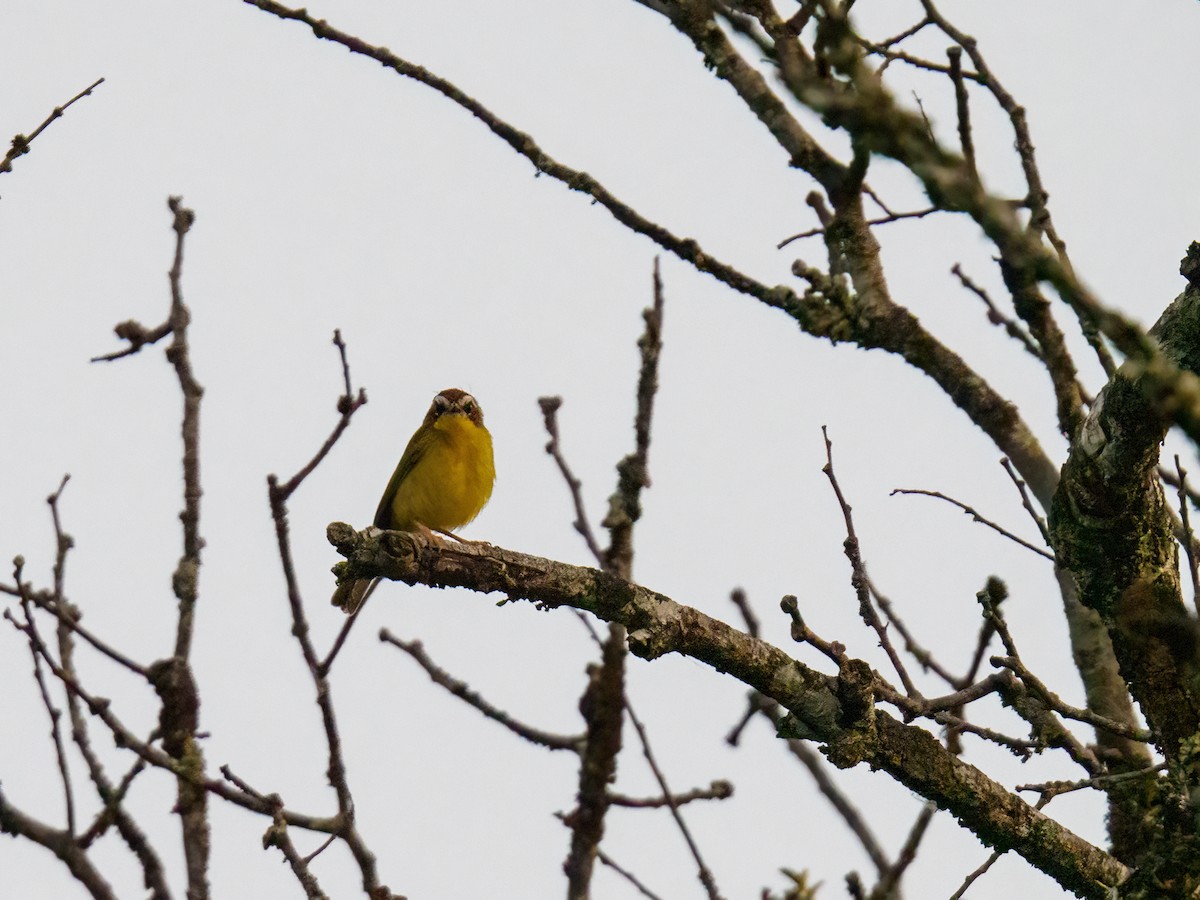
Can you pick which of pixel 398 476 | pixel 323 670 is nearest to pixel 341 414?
pixel 323 670

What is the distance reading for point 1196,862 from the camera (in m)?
3.23

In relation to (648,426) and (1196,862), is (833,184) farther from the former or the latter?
(1196,862)

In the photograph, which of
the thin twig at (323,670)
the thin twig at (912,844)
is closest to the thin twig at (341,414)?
the thin twig at (323,670)

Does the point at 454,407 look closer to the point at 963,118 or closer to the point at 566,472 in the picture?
the point at 566,472

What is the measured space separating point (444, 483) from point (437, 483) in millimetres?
37

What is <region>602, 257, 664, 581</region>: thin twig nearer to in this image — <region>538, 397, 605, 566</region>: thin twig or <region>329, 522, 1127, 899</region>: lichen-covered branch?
<region>538, 397, 605, 566</region>: thin twig

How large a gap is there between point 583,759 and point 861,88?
14.1 ft

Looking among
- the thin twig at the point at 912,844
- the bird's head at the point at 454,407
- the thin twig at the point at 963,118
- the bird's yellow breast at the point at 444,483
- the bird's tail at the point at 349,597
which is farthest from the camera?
the bird's head at the point at 454,407

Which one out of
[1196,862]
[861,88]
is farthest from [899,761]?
[861,88]

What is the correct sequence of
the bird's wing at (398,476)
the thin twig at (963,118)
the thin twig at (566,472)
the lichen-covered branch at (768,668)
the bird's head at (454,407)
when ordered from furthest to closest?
the bird's head at (454,407), the bird's wing at (398,476), the thin twig at (566,472), the lichen-covered branch at (768,668), the thin twig at (963,118)

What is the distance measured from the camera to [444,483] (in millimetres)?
7273

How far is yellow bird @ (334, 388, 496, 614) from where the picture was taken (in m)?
7.29

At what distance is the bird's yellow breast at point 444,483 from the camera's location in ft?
24.0

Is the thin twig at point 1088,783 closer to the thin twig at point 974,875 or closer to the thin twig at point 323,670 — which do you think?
the thin twig at point 974,875
